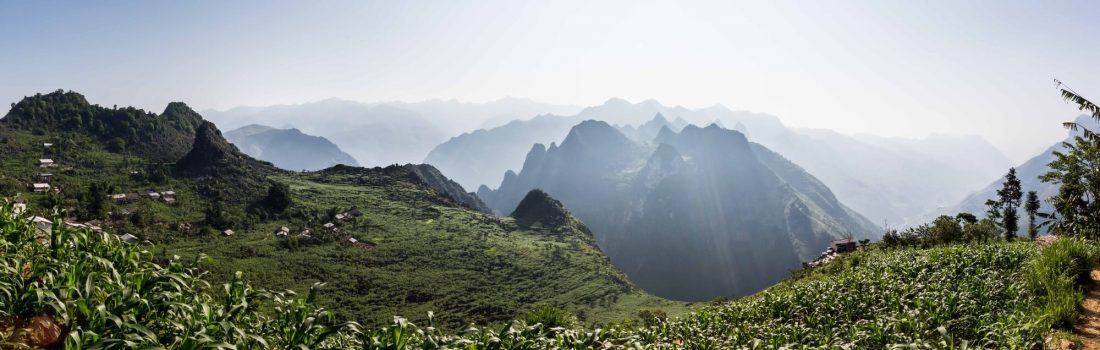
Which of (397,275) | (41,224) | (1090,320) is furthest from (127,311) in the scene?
(397,275)

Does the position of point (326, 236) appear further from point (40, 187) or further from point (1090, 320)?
point (1090, 320)

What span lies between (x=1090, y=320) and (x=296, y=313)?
49.2 ft

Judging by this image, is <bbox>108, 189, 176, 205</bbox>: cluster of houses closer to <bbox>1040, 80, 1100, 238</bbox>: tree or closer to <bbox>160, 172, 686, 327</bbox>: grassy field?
<bbox>160, 172, 686, 327</bbox>: grassy field

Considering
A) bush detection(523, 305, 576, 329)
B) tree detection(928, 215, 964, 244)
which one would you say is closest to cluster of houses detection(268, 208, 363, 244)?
tree detection(928, 215, 964, 244)

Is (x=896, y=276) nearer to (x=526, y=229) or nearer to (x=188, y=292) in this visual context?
(x=188, y=292)

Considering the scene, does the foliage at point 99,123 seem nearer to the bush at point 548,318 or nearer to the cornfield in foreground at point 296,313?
the bush at point 548,318

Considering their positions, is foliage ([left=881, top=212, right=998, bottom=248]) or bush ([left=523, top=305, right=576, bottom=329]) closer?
bush ([left=523, top=305, right=576, bottom=329])

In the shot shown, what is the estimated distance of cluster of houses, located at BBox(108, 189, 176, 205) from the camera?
122m

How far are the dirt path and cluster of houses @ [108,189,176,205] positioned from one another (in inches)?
6274

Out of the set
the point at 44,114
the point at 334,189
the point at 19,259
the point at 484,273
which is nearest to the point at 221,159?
the point at 334,189

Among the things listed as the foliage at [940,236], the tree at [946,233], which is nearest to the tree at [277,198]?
the foliage at [940,236]

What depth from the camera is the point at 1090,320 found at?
1027cm

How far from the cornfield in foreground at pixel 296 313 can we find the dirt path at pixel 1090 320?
1.14 ft

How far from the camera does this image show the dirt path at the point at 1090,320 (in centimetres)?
928
